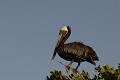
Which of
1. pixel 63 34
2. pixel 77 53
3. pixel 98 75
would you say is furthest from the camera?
pixel 63 34

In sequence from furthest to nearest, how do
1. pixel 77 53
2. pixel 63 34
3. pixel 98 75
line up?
pixel 63 34
pixel 77 53
pixel 98 75

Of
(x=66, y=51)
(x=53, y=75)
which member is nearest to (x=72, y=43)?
(x=66, y=51)

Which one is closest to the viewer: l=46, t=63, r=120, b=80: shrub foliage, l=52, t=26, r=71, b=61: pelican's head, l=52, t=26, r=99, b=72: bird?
l=46, t=63, r=120, b=80: shrub foliage

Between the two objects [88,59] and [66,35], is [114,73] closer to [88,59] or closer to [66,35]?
[88,59]

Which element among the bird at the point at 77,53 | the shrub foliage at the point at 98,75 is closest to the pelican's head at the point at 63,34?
the bird at the point at 77,53

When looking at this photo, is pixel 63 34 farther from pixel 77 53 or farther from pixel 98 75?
pixel 98 75

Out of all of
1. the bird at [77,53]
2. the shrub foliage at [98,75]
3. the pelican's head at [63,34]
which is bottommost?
the shrub foliage at [98,75]

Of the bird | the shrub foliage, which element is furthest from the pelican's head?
the shrub foliage

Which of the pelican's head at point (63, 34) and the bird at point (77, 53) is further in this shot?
the pelican's head at point (63, 34)

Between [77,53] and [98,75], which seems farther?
[77,53]

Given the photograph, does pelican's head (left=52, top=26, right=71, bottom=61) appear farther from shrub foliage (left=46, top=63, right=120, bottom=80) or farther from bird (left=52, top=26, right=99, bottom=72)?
shrub foliage (left=46, top=63, right=120, bottom=80)

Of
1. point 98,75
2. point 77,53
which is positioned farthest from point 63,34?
point 98,75

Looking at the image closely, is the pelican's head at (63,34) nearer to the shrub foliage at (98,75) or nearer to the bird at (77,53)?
the bird at (77,53)

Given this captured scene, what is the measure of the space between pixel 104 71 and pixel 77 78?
4.31ft
